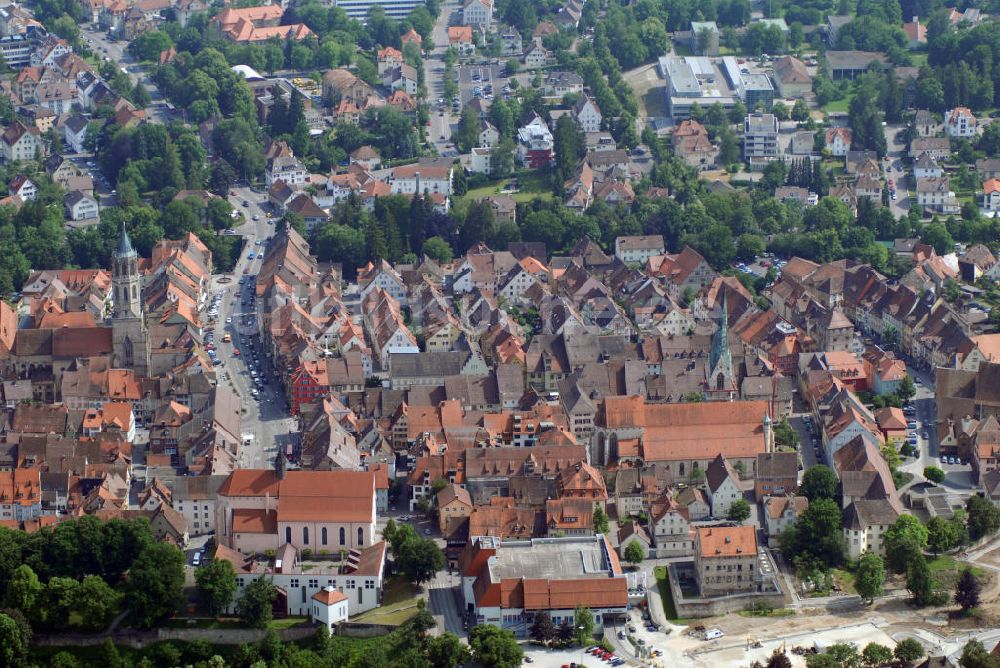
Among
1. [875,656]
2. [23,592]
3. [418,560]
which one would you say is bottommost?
[23,592]

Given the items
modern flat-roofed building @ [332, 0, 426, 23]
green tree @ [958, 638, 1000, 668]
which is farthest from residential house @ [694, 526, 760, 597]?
modern flat-roofed building @ [332, 0, 426, 23]

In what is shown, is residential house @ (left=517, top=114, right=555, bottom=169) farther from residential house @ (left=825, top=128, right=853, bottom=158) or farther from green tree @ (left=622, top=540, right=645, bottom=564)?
green tree @ (left=622, top=540, right=645, bottom=564)

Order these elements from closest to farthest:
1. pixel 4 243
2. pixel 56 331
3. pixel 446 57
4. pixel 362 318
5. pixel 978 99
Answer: pixel 56 331 < pixel 362 318 < pixel 4 243 < pixel 978 99 < pixel 446 57

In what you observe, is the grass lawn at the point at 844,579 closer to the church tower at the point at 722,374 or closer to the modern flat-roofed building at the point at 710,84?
the church tower at the point at 722,374

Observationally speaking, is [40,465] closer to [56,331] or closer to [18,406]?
[18,406]

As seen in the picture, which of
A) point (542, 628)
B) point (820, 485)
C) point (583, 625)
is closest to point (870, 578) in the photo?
point (820, 485)

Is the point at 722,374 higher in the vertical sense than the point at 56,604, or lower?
higher

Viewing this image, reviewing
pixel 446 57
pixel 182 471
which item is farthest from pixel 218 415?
pixel 446 57

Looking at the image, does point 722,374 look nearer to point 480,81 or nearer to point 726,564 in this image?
point 726,564
